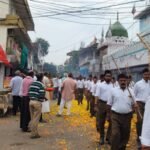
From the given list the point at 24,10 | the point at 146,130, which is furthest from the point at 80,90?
the point at 146,130

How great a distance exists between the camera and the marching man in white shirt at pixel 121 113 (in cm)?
883

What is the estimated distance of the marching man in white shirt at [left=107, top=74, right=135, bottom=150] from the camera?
348 inches

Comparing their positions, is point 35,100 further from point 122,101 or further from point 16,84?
point 16,84

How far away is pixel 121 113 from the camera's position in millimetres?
8891

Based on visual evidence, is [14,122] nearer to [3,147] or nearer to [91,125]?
[91,125]

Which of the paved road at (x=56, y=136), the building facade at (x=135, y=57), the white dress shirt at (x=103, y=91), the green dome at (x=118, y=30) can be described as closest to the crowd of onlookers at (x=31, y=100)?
the paved road at (x=56, y=136)

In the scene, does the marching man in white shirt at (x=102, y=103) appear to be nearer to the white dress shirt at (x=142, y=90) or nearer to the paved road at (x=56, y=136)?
the paved road at (x=56, y=136)

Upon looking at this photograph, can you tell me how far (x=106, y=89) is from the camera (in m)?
11.8

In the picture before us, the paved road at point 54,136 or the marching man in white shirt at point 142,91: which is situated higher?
the marching man in white shirt at point 142,91

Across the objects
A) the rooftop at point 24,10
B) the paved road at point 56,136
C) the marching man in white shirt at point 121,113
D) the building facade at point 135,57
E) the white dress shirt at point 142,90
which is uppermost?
the rooftop at point 24,10

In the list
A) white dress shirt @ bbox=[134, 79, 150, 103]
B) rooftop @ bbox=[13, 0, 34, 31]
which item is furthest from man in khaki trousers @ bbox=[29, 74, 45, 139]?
rooftop @ bbox=[13, 0, 34, 31]

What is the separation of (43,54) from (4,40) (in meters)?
76.2

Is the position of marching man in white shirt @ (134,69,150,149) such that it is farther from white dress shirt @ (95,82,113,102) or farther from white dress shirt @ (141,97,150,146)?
white dress shirt @ (141,97,150,146)

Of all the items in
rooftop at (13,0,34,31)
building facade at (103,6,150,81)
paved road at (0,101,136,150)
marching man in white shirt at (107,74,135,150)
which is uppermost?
rooftop at (13,0,34,31)
